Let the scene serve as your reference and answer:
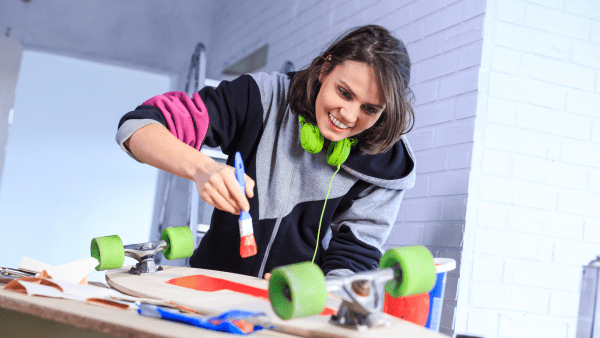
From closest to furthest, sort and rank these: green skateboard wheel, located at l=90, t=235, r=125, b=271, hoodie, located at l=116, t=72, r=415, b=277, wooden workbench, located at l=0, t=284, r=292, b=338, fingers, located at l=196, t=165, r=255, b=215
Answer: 1. wooden workbench, located at l=0, t=284, r=292, b=338
2. fingers, located at l=196, t=165, r=255, b=215
3. green skateboard wheel, located at l=90, t=235, r=125, b=271
4. hoodie, located at l=116, t=72, r=415, b=277

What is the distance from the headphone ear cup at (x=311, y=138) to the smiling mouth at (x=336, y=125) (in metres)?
0.06

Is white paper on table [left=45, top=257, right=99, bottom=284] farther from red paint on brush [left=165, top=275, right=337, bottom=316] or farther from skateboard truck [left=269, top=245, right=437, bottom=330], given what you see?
skateboard truck [left=269, top=245, right=437, bottom=330]

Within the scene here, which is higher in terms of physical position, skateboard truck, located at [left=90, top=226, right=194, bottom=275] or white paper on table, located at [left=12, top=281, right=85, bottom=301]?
skateboard truck, located at [left=90, top=226, right=194, bottom=275]

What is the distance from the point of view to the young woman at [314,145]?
4.14 ft

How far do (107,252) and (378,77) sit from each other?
27.8 inches

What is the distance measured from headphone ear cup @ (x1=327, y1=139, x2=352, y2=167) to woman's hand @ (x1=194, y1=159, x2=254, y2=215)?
42cm

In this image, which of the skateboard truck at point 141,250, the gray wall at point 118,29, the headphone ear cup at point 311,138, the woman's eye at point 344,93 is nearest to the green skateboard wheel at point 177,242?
the skateboard truck at point 141,250

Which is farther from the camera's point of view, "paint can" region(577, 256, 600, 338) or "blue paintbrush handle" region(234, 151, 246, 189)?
"paint can" region(577, 256, 600, 338)

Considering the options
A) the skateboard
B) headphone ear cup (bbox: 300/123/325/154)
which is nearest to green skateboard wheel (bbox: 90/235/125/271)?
the skateboard

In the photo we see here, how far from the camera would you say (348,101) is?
1.26m

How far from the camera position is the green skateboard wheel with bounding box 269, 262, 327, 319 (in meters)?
0.64

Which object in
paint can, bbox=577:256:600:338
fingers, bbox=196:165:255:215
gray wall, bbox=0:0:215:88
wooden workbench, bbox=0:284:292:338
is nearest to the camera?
wooden workbench, bbox=0:284:292:338

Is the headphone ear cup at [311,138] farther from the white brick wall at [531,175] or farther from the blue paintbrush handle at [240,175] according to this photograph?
the white brick wall at [531,175]

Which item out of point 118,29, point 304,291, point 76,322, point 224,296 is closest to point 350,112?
point 224,296
